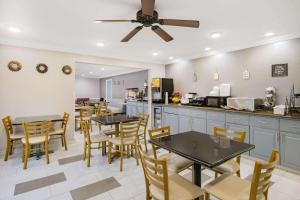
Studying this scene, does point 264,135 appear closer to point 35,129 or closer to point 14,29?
point 35,129

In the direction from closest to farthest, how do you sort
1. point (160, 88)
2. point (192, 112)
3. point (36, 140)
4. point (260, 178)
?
point (260, 178) → point (36, 140) → point (192, 112) → point (160, 88)

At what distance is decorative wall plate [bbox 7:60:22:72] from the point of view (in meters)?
3.65

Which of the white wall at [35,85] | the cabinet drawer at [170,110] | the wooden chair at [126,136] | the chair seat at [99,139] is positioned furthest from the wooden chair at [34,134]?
the cabinet drawer at [170,110]

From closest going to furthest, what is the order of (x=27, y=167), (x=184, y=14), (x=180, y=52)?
(x=184, y=14), (x=27, y=167), (x=180, y=52)

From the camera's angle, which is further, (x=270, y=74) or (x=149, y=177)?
(x=270, y=74)

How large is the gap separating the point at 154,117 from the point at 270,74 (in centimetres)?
361

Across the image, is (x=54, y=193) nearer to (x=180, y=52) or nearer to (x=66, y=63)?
(x=66, y=63)

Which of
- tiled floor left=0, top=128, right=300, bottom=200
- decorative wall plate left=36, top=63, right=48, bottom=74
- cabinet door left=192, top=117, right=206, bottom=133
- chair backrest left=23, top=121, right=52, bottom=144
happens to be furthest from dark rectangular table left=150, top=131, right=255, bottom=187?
decorative wall plate left=36, top=63, right=48, bottom=74

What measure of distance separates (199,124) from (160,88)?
1987 millimetres

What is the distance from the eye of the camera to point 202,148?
1802mm

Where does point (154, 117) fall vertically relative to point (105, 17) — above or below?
below

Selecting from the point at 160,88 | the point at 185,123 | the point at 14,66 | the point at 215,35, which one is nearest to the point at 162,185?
the point at 215,35

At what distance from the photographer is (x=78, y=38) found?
11.5 ft

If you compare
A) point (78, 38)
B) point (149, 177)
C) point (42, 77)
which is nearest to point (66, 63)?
point (42, 77)
